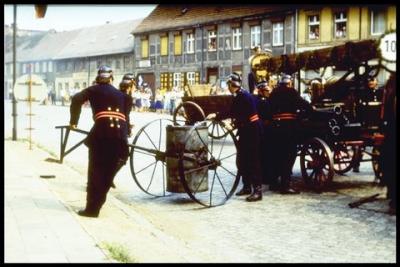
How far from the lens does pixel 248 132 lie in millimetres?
8859

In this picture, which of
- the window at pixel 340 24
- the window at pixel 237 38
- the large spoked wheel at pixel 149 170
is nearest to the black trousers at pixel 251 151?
the large spoked wheel at pixel 149 170

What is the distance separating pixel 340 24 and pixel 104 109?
28408 millimetres

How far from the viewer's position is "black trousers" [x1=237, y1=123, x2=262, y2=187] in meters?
8.85

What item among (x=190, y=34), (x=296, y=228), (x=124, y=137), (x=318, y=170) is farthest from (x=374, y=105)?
(x=190, y=34)

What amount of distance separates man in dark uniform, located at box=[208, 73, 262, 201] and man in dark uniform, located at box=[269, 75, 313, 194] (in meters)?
0.67

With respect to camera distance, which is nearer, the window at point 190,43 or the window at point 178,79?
the window at point 190,43

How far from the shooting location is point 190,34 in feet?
141

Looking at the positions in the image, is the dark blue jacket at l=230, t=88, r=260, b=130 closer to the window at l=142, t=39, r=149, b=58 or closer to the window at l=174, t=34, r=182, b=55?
the window at l=174, t=34, r=182, b=55

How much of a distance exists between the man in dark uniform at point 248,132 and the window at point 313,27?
2729 cm

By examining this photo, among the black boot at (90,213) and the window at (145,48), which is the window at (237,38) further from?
the black boot at (90,213)

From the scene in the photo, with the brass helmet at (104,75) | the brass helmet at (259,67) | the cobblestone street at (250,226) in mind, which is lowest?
the cobblestone street at (250,226)

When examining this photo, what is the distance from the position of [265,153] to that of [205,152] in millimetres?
1709

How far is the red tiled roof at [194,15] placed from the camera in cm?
3888

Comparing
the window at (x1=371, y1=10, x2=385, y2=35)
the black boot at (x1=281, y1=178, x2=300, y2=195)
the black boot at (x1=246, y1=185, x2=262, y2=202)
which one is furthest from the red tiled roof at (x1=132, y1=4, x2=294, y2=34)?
the black boot at (x1=246, y1=185, x2=262, y2=202)
